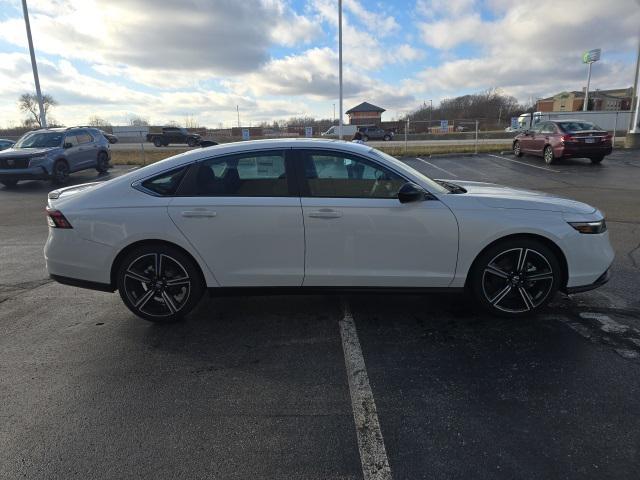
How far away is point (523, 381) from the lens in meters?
3.03

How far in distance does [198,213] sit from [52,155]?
44.2ft

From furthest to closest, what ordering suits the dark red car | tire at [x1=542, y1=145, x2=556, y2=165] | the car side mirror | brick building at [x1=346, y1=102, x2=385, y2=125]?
brick building at [x1=346, y1=102, x2=385, y2=125] → tire at [x1=542, y1=145, x2=556, y2=165] → the dark red car → the car side mirror

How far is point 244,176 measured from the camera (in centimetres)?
387

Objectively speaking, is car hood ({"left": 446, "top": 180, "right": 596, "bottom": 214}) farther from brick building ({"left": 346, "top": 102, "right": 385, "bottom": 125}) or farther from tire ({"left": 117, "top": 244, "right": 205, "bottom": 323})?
brick building ({"left": 346, "top": 102, "right": 385, "bottom": 125})

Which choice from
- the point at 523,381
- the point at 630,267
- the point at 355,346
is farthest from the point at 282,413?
the point at 630,267

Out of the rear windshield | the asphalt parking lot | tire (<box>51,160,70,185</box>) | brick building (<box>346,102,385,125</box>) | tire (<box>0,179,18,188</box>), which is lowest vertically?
the asphalt parking lot

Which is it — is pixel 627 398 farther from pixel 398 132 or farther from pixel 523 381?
pixel 398 132

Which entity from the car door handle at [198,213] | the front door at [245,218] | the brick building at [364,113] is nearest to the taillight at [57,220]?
the front door at [245,218]

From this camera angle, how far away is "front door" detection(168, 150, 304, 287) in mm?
3742

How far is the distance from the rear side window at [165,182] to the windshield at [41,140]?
535 inches

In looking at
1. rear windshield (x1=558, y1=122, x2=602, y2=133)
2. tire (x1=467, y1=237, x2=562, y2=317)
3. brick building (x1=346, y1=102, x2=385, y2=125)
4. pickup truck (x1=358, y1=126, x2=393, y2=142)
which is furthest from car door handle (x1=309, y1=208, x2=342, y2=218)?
brick building (x1=346, y1=102, x2=385, y2=125)

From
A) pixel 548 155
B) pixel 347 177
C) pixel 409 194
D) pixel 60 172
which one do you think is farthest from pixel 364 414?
pixel 548 155

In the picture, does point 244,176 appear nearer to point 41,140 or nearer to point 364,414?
A: point 364,414

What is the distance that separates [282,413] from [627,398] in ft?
7.25
